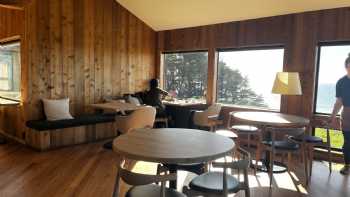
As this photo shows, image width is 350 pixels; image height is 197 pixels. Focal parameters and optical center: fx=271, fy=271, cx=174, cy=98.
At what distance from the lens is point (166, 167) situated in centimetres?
226

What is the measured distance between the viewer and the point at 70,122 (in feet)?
15.8

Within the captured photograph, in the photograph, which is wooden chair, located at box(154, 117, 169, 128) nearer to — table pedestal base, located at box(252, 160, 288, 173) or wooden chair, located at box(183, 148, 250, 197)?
table pedestal base, located at box(252, 160, 288, 173)

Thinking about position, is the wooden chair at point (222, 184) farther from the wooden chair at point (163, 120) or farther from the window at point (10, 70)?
the window at point (10, 70)

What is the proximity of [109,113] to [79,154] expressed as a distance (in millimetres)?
1395

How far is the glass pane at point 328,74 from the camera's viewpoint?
4.44 metres

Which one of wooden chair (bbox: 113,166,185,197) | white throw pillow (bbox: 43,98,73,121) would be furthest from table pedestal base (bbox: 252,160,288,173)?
white throw pillow (bbox: 43,98,73,121)

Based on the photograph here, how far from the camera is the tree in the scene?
555 cm

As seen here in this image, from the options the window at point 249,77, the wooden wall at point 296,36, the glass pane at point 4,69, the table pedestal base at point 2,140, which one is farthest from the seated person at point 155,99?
the glass pane at point 4,69

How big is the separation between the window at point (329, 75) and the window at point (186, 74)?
2347 millimetres

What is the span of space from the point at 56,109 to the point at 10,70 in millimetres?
1495

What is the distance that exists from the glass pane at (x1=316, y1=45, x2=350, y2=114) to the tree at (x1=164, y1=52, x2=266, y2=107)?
1.03 m

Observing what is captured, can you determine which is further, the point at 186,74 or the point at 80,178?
the point at 186,74

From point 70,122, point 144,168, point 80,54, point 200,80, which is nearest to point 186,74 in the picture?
point 200,80

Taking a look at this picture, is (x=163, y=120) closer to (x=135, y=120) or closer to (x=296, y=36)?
(x=135, y=120)
